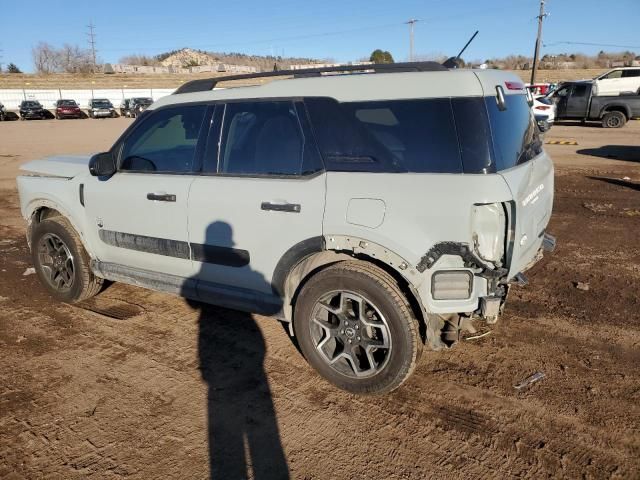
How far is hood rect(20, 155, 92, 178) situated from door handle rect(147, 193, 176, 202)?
38.9 inches

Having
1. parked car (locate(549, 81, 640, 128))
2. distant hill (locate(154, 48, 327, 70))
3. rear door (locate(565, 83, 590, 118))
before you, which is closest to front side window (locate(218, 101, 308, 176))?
parked car (locate(549, 81, 640, 128))

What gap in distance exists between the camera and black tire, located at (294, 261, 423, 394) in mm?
2918

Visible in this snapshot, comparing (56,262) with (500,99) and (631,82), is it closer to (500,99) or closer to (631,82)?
(500,99)

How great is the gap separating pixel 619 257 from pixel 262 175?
4522 millimetres

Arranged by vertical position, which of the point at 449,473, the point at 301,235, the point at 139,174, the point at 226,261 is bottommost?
the point at 449,473

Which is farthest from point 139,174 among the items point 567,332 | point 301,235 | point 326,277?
point 567,332

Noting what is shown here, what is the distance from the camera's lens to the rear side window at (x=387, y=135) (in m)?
2.78

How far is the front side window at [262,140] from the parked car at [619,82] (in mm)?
23227

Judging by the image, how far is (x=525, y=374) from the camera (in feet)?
11.0

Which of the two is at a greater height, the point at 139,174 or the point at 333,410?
the point at 139,174

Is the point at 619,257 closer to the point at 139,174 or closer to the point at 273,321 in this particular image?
the point at 273,321

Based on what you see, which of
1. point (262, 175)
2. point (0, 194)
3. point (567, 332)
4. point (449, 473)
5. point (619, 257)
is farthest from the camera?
point (0, 194)

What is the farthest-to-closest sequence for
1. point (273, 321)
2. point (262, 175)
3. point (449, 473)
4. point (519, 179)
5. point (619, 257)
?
point (619, 257), point (273, 321), point (262, 175), point (519, 179), point (449, 473)

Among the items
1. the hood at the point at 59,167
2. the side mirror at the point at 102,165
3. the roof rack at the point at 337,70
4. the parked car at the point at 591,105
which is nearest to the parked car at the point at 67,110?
the parked car at the point at 591,105
